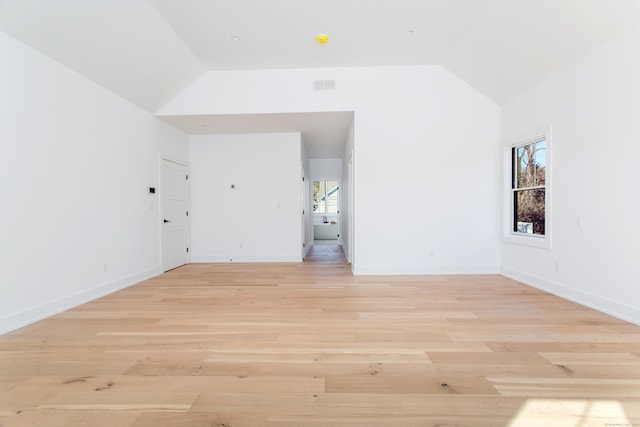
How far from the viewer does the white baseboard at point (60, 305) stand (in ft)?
8.26

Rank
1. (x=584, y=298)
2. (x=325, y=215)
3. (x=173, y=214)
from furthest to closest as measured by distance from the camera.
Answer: (x=325, y=215)
(x=173, y=214)
(x=584, y=298)

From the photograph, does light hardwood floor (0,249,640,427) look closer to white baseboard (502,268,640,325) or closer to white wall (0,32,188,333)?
white baseboard (502,268,640,325)

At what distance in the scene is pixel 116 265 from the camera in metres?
3.82

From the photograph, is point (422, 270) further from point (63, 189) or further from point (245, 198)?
point (63, 189)

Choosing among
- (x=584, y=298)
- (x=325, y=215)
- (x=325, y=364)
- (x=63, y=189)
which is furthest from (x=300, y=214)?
(x=325, y=215)

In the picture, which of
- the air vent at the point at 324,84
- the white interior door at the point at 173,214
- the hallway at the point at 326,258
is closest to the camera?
the air vent at the point at 324,84

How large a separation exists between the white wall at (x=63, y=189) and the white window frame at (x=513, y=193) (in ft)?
19.0

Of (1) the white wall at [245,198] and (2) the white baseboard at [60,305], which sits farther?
(1) the white wall at [245,198]

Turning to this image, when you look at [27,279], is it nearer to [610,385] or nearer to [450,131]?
[610,385]

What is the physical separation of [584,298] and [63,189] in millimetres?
5952

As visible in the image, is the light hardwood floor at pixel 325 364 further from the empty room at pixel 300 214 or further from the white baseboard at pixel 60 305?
the white baseboard at pixel 60 305

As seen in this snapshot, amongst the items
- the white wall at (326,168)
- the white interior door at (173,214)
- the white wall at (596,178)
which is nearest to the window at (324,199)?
the white wall at (326,168)

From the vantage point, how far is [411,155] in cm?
456

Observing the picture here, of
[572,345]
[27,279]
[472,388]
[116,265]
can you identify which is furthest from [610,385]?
[116,265]
